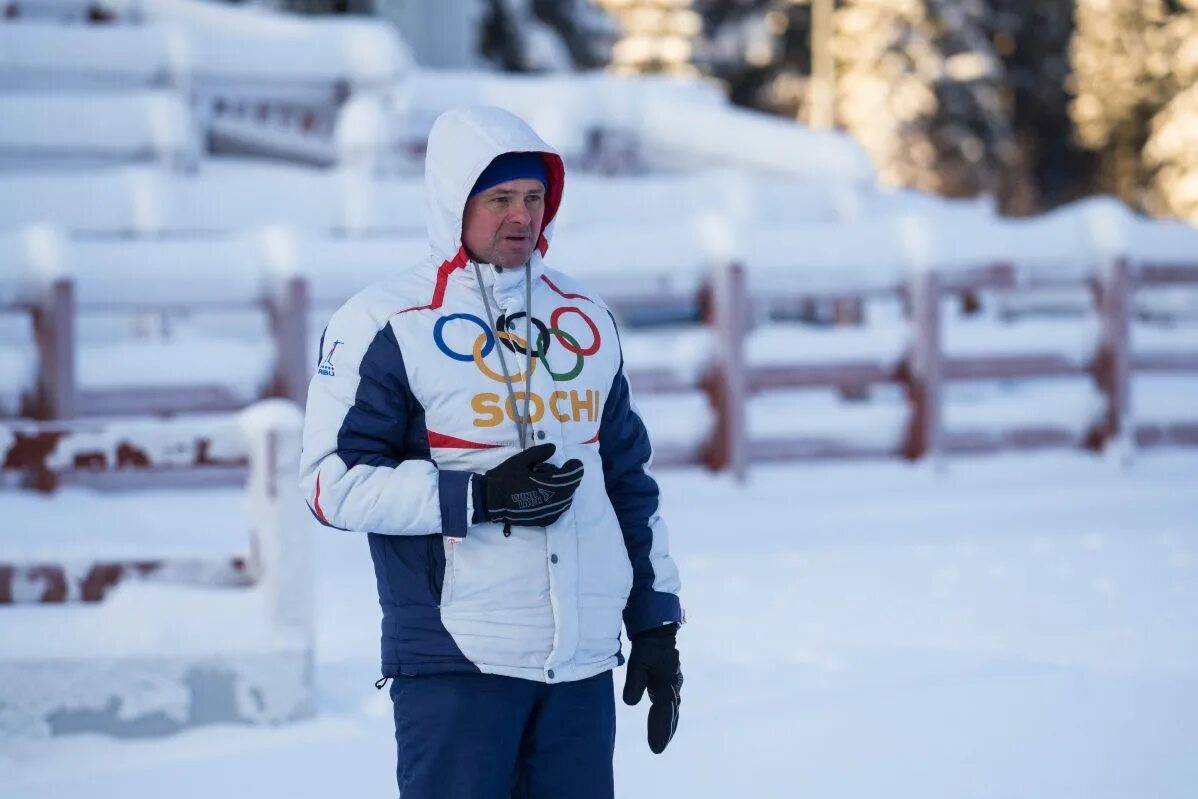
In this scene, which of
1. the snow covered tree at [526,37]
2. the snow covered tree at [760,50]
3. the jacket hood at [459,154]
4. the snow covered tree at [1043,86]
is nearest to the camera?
the jacket hood at [459,154]

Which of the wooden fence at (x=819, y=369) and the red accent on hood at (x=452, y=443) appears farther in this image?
the wooden fence at (x=819, y=369)

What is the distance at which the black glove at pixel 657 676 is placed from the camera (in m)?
3.08

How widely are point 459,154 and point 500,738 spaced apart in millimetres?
1024

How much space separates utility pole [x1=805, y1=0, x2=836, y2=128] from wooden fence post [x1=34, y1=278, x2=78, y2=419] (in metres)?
30.0

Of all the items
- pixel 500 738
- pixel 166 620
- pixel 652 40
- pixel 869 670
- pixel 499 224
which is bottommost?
pixel 869 670

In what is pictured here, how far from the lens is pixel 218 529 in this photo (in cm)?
823

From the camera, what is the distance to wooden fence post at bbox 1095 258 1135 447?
10578 millimetres

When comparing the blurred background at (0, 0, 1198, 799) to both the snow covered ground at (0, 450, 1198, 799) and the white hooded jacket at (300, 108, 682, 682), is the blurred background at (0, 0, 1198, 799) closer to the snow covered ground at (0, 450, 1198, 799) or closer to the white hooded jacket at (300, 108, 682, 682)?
the snow covered ground at (0, 450, 1198, 799)

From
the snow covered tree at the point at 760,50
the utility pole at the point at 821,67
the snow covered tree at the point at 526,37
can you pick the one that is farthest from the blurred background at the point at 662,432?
the snow covered tree at the point at 760,50

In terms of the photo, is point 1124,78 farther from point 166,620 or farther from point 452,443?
point 452,443

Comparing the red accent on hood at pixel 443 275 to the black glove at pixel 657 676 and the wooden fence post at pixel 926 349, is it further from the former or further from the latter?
the wooden fence post at pixel 926 349

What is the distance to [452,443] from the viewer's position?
288 cm

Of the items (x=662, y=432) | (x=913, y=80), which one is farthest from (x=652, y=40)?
(x=662, y=432)

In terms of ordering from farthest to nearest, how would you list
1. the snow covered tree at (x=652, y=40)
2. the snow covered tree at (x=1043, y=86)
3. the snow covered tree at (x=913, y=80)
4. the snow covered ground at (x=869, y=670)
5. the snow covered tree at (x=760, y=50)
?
the snow covered tree at (x=1043, y=86), the snow covered tree at (x=760, y=50), the snow covered tree at (x=913, y=80), the snow covered tree at (x=652, y=40), the snow covered ground at (x=869, y=670)
